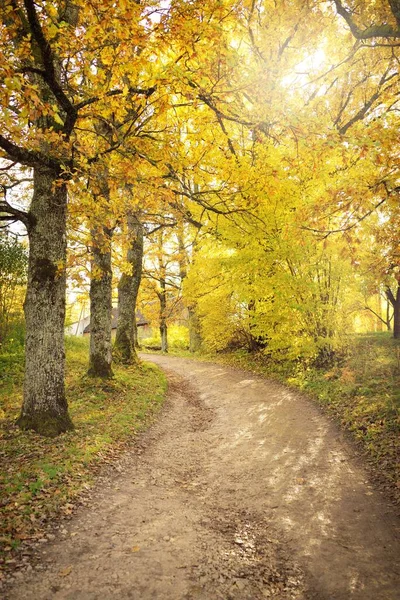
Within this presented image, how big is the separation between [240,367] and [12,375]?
33.5 ft

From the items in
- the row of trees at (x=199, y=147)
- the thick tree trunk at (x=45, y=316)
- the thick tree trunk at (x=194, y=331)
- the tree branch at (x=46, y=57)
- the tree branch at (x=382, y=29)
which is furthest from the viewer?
the thick tree trunk at (x=194, y=331)

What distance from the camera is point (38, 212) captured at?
23.8ft

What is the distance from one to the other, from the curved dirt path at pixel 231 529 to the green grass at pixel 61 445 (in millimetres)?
398

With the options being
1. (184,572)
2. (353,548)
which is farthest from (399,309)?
(184,572)

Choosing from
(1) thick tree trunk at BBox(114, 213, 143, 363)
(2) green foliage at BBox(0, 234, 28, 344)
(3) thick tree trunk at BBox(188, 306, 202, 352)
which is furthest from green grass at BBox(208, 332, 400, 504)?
(2) green foliage at BBox(0, 234, 28, 344)

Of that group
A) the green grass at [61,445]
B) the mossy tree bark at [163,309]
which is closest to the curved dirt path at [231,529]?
the green grass at [61,445]

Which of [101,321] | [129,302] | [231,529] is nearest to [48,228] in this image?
[101,321]

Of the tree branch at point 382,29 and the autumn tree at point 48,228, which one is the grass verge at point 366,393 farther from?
the tree branch at point 382,29

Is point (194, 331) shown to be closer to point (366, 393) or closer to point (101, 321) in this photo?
point (101, 321)

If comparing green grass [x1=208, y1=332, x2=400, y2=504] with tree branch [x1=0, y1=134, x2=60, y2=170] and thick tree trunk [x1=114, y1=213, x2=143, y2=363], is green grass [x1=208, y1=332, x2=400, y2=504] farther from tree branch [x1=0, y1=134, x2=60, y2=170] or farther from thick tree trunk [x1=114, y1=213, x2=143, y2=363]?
tree branch [x1=0, y1=134, x2=60, y2=170]

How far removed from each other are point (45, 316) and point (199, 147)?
21.1 feet

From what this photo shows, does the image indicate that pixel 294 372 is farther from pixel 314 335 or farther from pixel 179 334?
pixel 179 334

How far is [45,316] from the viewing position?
7152mm

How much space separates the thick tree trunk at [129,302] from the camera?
48.6 feet
